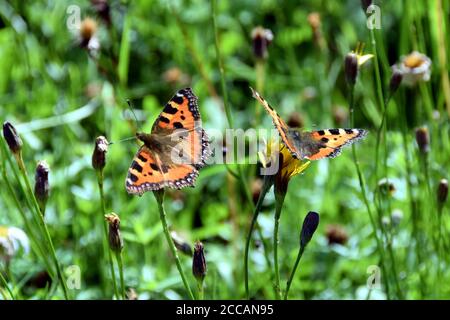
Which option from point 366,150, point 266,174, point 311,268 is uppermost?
point 266,174

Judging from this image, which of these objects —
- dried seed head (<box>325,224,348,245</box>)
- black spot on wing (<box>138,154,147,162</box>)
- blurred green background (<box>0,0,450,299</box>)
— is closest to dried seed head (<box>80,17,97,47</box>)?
blurred green background (<box>0,0,450,299</box>)

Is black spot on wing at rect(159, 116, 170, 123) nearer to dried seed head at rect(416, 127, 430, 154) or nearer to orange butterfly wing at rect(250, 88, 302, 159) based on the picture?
orange butterfly wing at rect(250, 88, 302, 159)

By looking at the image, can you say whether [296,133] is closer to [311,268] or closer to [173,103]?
[173,103]

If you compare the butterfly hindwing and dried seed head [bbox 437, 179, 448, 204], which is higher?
the butterfly hindwing

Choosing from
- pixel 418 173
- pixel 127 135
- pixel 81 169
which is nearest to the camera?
pixel 418 173

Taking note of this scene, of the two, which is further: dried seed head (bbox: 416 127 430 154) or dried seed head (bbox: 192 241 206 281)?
dried seed head (bbox: 416 127 430 154)

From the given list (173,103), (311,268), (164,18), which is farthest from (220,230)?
(164,18)

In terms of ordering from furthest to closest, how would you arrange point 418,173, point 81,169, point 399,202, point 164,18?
1. point 164,18
2. point 81,169
3. point 399,202
4. point 418,173

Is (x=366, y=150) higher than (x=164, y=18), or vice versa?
(x=164, y=18)
